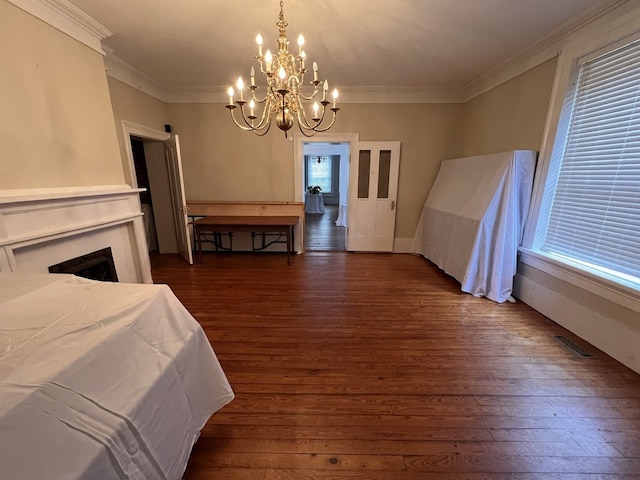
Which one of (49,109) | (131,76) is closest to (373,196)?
(131,76)

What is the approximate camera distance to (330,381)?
5.82ft

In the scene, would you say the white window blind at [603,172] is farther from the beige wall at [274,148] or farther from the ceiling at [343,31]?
the beige wall at [274,148]

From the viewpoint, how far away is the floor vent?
79.7 inches

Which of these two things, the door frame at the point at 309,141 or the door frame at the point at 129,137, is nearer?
the door frame at the point at 129,137

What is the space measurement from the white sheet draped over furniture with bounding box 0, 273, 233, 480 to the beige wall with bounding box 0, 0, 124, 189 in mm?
1240

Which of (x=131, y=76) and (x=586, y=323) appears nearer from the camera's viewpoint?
(x=586, y=323)

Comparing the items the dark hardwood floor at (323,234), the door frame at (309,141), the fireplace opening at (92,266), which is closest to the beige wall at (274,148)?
the door frame at (309,141)

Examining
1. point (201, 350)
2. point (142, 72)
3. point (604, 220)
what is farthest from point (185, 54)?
point (604, 220)

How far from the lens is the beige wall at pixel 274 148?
4.20 meters

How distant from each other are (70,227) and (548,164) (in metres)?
4.31

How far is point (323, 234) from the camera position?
6086 mm

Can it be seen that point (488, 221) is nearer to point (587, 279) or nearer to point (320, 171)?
point (587, 279)

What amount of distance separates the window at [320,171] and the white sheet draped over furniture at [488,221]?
764 centimetres

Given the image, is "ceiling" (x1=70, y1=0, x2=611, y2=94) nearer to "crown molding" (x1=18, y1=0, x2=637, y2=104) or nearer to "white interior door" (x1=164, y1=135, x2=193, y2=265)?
"crown molding" (x1=18, y1=0, x2=637, y2=104)
